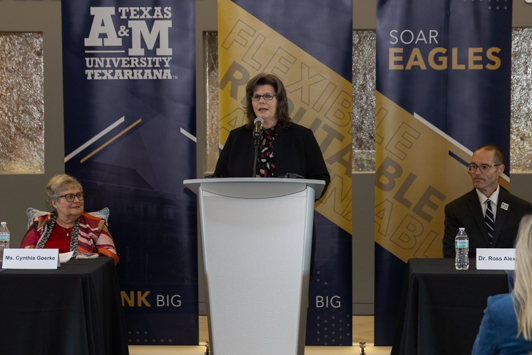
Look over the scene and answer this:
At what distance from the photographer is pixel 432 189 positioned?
3658 millimetres

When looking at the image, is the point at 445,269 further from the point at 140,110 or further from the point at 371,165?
the point at 371,165

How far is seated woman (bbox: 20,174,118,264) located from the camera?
3338mm

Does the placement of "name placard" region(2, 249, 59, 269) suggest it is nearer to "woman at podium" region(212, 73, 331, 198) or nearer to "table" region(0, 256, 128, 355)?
"table" region(0, 256, 128, 355)

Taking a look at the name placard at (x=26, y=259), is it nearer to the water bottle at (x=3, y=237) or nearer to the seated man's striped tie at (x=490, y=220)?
the water bottle at (x=3, y=237)

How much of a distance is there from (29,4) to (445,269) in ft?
13.3

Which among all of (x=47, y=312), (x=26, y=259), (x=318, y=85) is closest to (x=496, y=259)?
(x=318, y=85)

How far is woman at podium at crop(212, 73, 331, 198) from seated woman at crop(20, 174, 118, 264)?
0.88 meters

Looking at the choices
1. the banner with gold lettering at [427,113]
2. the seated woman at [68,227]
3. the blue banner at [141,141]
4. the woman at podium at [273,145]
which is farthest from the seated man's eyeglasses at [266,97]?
the seated woman at [68,227]

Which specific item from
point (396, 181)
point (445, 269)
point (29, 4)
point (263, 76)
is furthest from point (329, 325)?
point (29, 4)

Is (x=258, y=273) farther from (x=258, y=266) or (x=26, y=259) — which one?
(x=26, y=259)

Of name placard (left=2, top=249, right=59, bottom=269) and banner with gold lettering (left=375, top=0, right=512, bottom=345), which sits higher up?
banner with gold lettering (left=375, top=0, right=512, bottom=345)

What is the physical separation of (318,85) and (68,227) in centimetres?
175

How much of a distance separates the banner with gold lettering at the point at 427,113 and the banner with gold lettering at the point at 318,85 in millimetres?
216

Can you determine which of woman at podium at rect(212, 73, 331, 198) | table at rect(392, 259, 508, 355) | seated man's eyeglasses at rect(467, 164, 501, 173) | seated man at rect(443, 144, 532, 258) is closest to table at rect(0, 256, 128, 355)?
woman at podium at rect(212, 73, 331, 198)
